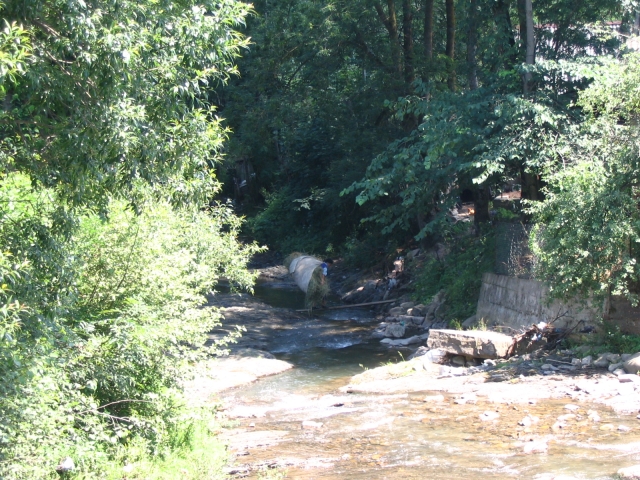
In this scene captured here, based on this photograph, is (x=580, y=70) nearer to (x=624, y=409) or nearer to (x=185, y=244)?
(x=624, y=409)

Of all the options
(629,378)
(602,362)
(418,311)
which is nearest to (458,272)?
(418,311)

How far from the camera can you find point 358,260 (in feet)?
86.2

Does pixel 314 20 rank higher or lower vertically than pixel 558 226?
higher

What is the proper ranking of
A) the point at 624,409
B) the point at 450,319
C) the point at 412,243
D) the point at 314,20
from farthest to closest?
the point at 412,243 → the point at 314,20 → the point at 450,319 → the point at 624,409

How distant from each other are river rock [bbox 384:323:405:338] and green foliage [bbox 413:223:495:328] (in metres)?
1.26

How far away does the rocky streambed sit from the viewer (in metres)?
7.63

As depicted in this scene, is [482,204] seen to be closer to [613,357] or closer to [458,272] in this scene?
[458,272]

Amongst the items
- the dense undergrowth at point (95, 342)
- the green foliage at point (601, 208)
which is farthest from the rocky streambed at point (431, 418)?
the green foliage at point (601, 208)

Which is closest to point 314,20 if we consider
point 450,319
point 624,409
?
point 450,319

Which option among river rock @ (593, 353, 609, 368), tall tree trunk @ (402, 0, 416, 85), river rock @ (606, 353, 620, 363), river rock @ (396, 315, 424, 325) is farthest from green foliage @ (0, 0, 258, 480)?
tall tree trunk @ (402, 0, 416, 85)

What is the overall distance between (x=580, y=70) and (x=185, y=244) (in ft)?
28.8

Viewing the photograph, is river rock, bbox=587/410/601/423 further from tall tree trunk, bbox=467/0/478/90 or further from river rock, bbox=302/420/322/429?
tall tree trunk, bbox=467/0/478/90

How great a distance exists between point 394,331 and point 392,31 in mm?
9998

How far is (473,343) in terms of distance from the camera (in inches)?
514
